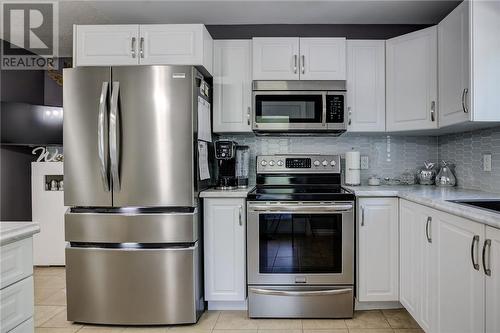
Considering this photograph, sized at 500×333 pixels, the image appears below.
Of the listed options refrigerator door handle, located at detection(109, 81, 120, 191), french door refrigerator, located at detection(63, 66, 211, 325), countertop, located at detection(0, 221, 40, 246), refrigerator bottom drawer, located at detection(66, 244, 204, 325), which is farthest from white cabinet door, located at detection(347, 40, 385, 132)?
countertop, located at detection(0, 221, 40, 246)

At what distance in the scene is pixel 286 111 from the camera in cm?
275

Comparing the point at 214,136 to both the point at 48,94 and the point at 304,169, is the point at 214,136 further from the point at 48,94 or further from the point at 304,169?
the point at 48,94

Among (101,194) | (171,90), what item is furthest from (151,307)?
(171,90)

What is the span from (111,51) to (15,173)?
2.08 meters

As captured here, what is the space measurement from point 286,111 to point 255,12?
2.90ft

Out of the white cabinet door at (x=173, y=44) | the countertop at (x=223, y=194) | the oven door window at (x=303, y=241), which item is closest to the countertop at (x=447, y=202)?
the oven door window at (x=303, y=241)

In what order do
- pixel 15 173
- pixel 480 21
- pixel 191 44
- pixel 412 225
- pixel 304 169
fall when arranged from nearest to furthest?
1. pixel 480 21
2. pixel 412 225
3. pixel 191 44
4. pixel 304 169
5. pixel 15 173

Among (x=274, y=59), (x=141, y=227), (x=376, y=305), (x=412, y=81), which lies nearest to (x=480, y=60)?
(x=412, y=81)

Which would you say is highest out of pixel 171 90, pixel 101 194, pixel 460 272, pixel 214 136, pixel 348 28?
pixel 348 28

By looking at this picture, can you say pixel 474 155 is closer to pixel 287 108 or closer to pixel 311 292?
pixel 287 108

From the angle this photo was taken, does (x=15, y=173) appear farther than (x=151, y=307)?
Yes

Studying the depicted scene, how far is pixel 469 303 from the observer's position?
148 cm

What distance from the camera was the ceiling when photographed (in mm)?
2697

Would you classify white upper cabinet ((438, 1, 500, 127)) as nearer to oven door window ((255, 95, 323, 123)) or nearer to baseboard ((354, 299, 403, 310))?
oven door window ((255, 95, 323, 123))
